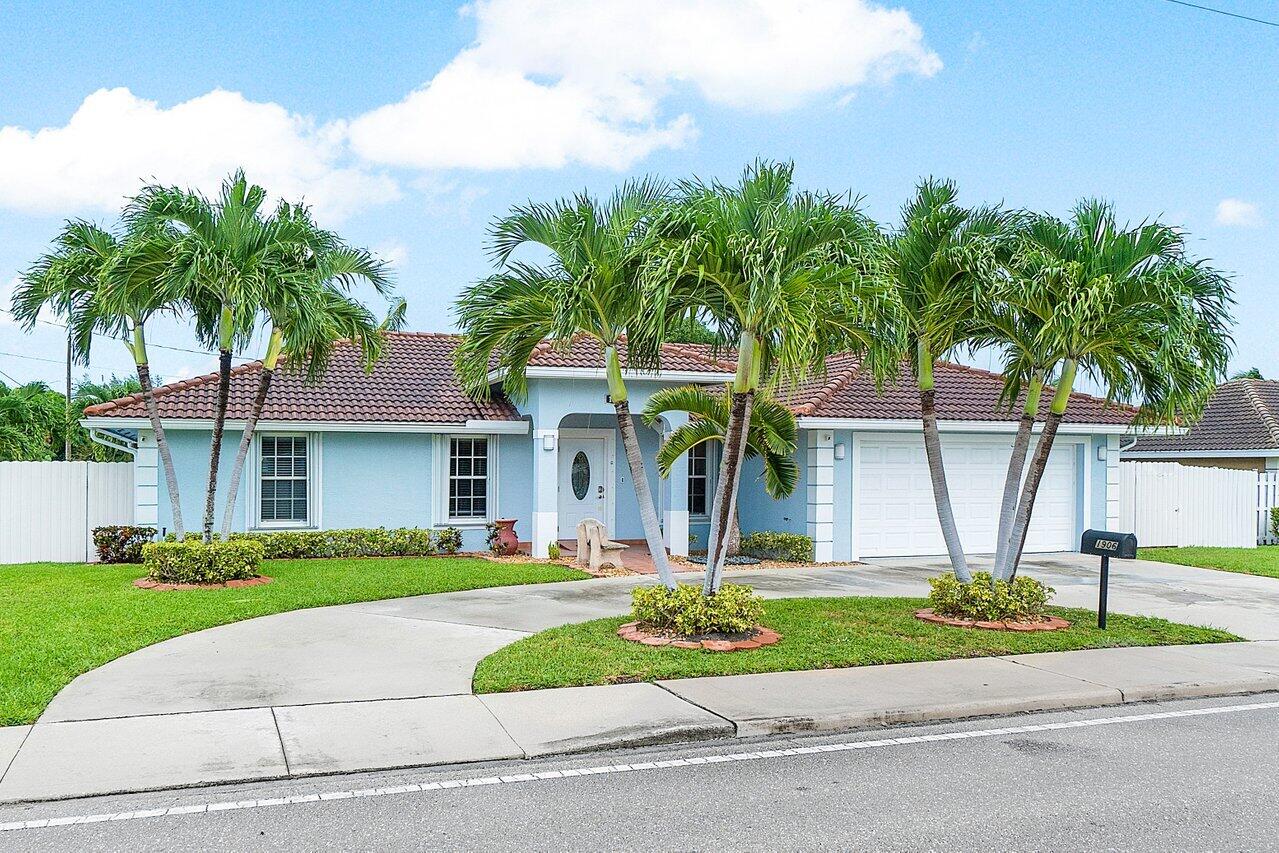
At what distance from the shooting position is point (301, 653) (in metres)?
9.78

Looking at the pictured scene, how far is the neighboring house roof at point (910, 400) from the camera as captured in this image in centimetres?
1827

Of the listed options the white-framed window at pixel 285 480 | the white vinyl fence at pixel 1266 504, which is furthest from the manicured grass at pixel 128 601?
the white vinyl fence at pixel 1266 504

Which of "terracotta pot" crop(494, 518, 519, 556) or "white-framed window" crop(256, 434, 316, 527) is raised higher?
"white-framed window" crop(256, 434, 316, 527)

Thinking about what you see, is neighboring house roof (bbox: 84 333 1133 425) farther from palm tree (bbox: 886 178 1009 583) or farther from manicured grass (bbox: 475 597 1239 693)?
manicured grass (bbox: 475 597 1239 693)

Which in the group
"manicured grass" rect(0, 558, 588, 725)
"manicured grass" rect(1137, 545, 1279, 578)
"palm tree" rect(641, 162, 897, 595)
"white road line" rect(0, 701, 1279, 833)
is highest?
"palm tree" rect(641, 162, 897, 595)

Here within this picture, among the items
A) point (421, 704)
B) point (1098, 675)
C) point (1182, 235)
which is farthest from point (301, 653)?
point (1182, 235)

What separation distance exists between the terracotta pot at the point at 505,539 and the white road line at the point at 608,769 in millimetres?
11989

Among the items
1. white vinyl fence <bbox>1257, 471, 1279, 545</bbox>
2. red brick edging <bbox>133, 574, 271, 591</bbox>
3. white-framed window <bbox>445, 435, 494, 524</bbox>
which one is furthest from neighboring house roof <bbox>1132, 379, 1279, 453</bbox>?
red brick edging <bbox>133, 574, 271, 591</bbox>

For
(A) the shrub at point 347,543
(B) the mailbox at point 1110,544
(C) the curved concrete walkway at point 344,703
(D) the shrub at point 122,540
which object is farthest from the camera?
(A) the shrub at point 347,543

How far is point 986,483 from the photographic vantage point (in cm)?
1970

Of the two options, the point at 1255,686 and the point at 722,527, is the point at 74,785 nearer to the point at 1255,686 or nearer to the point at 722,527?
the point at 722,527

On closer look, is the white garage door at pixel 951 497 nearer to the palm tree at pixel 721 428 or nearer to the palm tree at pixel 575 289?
the palm tree at pixel 721 428

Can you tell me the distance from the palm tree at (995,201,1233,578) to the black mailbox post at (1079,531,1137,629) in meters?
1.09

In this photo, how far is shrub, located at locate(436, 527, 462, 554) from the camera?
1880 cm
